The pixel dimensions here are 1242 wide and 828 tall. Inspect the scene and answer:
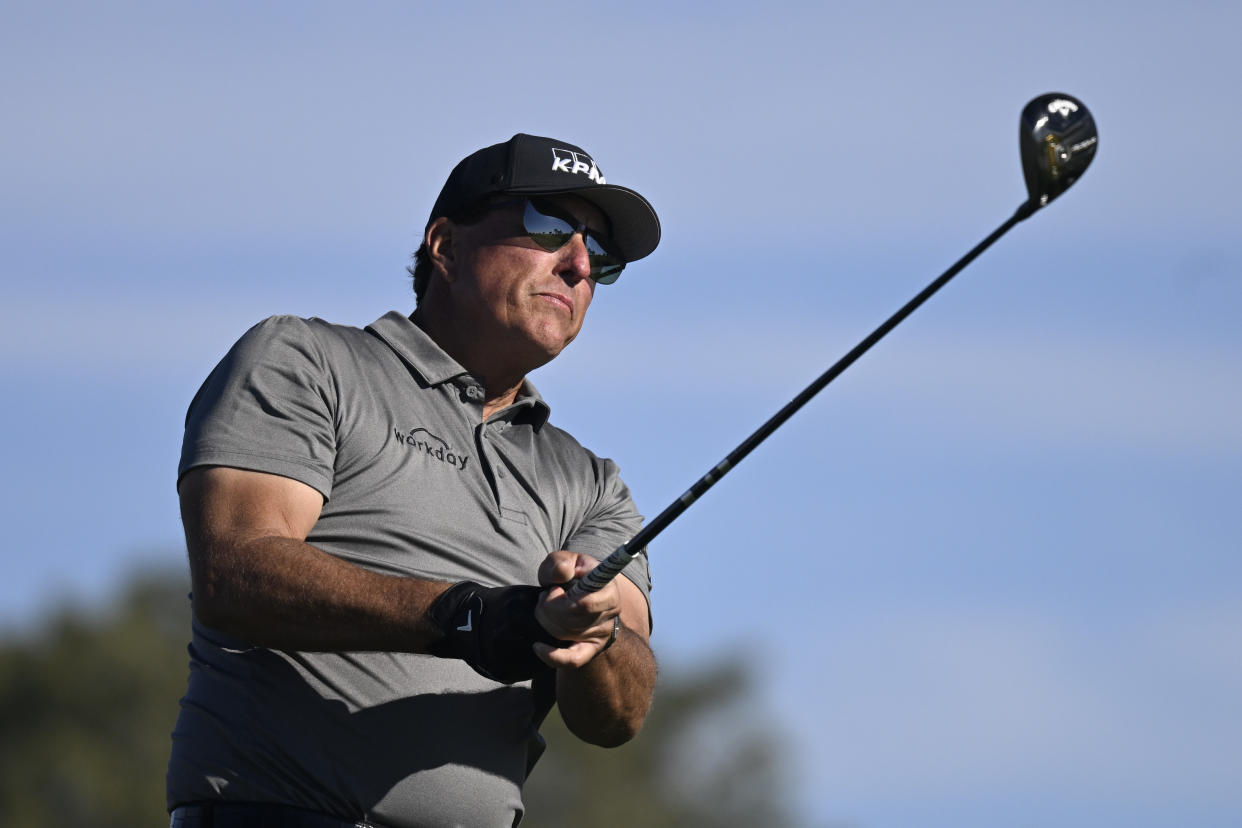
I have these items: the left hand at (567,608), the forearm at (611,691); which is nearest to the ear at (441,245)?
the forearm at (611,691)

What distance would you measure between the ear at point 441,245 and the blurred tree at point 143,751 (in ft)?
105

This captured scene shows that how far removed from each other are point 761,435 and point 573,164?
76.5 inches

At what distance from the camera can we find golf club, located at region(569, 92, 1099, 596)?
13.8ft

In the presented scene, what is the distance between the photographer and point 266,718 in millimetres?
4676

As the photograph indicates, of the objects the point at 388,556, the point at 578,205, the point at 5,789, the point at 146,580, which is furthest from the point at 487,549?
the point at 146,580

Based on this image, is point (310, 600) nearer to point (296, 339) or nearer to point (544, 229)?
point (296, 339)

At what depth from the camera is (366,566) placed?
15.9ft

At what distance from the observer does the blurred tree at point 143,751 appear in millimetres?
38406

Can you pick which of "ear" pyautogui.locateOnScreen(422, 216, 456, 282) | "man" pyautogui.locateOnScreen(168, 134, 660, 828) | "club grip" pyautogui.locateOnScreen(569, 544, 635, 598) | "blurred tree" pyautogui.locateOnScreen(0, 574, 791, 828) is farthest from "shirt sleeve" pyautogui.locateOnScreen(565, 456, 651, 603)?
"blurred tree" pyautogui.locateOnScreen(0, 574, 791, 828)

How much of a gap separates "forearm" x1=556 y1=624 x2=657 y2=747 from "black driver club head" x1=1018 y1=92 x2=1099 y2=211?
1.69 metres

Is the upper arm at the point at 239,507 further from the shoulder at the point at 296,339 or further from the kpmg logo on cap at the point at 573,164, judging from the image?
the kpmg logo on cap at the point at 573,164

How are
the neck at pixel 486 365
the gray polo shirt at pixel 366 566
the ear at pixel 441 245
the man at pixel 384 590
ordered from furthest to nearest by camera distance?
the ear at pixel 441 245, the neck at pixel 486 365, the gray polo shirt at pixel 366 566, the man at pixel 384 590

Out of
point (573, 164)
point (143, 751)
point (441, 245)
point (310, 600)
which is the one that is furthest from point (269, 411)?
point (143, 751)

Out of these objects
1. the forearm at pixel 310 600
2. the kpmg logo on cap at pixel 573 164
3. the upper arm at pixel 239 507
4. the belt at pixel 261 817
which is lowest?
the belt at pixel 261 817
